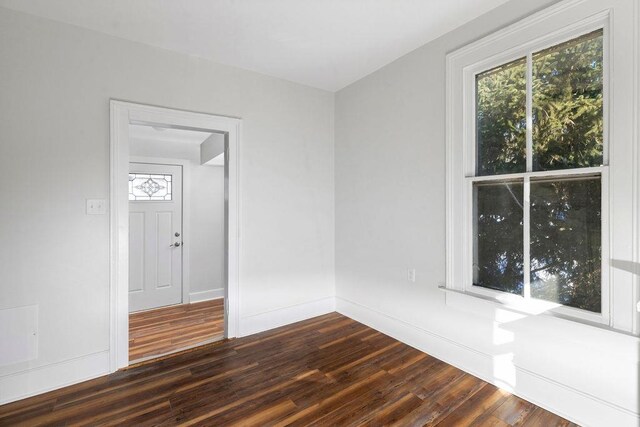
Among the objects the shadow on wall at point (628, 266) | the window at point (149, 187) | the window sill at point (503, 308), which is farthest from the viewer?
the window at point (149, 187)

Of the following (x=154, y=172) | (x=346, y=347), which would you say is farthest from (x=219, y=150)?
(x=346, y=347)

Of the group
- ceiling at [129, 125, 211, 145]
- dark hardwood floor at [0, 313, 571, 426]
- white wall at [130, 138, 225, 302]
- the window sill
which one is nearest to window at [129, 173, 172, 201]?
white wall at [130, 138, 225, 302]

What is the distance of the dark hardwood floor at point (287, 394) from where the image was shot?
6.12 feet

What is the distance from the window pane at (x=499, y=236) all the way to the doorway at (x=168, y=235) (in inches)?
84.9

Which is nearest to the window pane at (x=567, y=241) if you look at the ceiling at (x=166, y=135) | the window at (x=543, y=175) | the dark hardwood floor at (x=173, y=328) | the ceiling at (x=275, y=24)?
the window at (x=543, y=175)

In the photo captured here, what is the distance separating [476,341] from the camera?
2.29m

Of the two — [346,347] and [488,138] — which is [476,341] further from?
[488,138]

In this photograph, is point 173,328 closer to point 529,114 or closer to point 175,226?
point 175,226

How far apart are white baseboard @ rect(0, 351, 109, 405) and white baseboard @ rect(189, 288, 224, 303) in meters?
2.23

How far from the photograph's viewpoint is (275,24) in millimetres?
2336

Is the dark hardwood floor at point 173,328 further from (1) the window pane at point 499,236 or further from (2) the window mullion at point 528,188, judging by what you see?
(2) the window mullion at point 528,188

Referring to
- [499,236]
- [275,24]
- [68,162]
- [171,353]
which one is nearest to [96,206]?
[68,162]

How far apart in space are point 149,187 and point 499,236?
4327mm

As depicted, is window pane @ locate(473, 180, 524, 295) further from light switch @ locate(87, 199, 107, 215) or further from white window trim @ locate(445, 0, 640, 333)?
light switch @ locate(87, 199, 107, 215)
